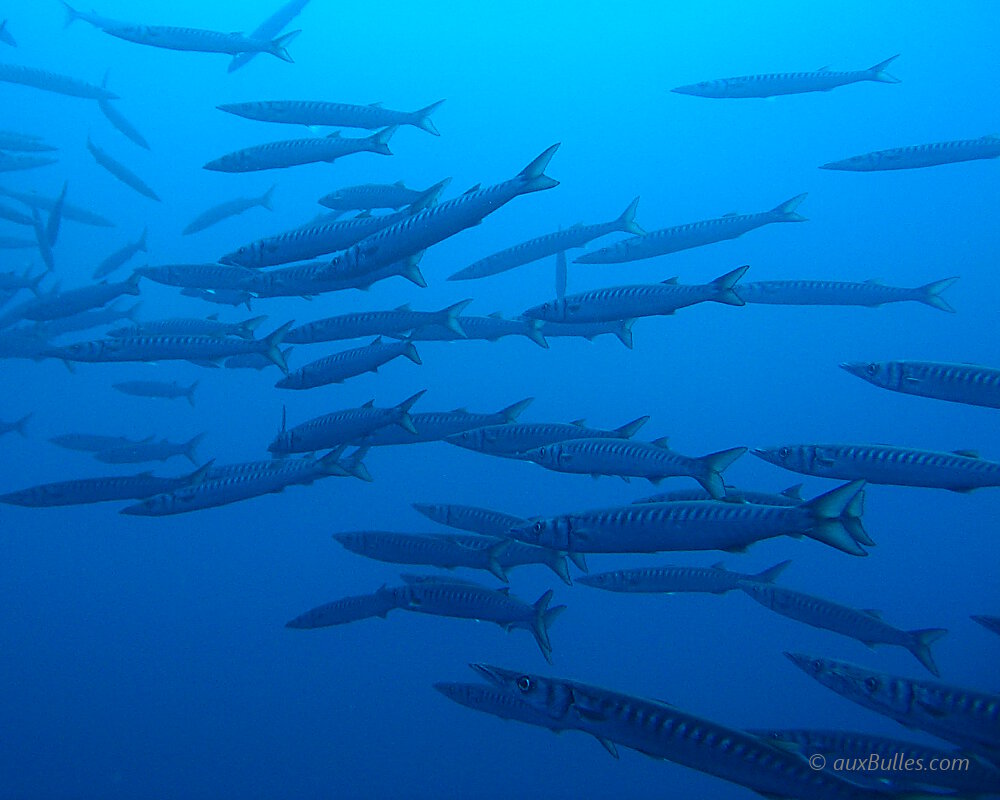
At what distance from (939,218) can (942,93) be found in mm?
9191

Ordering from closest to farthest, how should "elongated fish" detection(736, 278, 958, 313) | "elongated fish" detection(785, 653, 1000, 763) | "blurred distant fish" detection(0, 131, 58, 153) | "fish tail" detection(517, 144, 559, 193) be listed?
1. "elongated fish" detection(785, 653, 1000, 763)
2. "fish tail" detection(517, 144, 559, 193)
3. "elongated fish" detection(736, 278, 958, 313)
4. "blurred distant fish" detection(0, 131, 58, 153)

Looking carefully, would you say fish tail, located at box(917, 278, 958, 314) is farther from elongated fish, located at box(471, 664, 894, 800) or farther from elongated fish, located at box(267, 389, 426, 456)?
elongated fish, located at box(471, 664, 894, 800)

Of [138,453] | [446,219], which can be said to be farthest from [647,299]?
[138,453]

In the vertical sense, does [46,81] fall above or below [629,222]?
above

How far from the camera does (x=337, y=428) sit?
5.01 meters

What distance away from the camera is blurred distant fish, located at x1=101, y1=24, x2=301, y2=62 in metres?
6.88

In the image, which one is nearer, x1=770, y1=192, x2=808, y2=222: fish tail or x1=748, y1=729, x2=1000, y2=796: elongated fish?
x1=748, y1=729, x2=1000, y2=796: elongated fish

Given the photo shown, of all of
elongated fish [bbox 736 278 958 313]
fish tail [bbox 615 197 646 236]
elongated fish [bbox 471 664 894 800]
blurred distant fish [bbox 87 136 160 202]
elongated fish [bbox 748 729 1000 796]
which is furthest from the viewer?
blurred distant fish [bbox 87 136 160 202]

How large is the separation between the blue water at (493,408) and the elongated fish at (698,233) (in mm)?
4100

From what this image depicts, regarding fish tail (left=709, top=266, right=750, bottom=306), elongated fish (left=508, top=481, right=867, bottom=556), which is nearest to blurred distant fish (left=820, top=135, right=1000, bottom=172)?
fish tail (left=709, top=266, right=750, bottom=306)

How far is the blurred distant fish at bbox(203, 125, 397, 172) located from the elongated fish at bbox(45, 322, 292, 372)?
4.84 ft

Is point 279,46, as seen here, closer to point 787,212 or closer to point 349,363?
point 349,363

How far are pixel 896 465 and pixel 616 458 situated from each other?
5.41 feet

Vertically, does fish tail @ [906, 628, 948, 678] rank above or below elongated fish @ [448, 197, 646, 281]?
below
